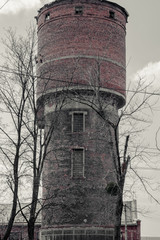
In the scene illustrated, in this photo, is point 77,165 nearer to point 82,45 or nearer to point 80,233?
point 80,233

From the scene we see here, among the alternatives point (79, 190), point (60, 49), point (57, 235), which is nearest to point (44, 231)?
point (57, 235)

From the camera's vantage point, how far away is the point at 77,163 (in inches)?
856

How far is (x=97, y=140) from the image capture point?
865 inches

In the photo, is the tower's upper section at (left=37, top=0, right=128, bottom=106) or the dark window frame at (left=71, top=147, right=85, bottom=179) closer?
the dark window frame at (left=71, top=147, right=85, bottom=179)

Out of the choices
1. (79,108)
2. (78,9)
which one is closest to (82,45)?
(78,9)

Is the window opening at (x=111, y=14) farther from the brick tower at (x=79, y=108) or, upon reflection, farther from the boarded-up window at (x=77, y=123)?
the boarded-up window at (x=77, y=123)

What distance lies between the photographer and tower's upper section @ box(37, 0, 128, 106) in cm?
2214

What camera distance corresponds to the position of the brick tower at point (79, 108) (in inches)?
831

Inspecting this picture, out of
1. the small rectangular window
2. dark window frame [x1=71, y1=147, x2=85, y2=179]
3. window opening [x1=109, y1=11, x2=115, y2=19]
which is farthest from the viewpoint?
window opening [x1=109, y1=11, x2=115, y2=19]

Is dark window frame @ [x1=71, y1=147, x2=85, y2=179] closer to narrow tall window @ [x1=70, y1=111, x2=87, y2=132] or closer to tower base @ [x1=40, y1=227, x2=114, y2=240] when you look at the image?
narrow tall window @ [x1=70, y1=111, x2=87, y2=132]

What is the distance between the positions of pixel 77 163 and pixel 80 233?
317cm

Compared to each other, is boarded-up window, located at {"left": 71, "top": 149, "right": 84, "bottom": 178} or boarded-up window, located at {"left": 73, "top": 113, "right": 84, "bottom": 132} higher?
boarded-up window, located at {"left": 73, "top": 113, "right": 84, "bottom": 132}

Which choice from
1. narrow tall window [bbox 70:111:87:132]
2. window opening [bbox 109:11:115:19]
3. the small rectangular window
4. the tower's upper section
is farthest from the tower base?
window opening [bbox 109:11:115:19]

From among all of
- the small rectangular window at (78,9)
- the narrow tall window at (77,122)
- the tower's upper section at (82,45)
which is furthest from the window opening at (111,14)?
the narrow tall window at (77,122)
